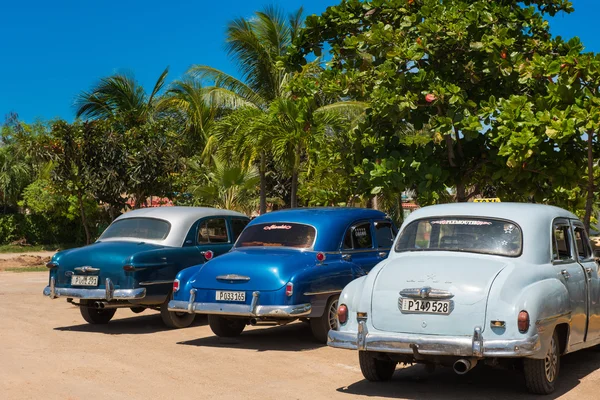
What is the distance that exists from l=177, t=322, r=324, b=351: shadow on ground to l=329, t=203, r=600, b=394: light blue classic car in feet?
8.76

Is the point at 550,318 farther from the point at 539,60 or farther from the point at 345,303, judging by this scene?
the point at 539,60

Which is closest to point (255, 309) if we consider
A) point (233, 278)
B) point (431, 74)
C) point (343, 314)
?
point (233, 278)

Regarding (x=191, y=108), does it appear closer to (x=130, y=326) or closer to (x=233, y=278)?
(x=130, y=326)

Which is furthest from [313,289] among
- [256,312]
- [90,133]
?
[90,133]

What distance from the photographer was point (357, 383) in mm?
8586

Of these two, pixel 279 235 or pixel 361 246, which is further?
pixel 361 246

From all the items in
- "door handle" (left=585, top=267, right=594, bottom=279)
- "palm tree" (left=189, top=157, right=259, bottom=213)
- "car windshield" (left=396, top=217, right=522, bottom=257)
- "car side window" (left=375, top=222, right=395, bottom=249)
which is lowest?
"door handle" (left=585, top=267, right=594, bottom=279)

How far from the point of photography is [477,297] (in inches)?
296

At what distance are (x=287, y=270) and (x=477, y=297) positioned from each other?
3541mm

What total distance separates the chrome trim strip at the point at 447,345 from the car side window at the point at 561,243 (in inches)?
60.4

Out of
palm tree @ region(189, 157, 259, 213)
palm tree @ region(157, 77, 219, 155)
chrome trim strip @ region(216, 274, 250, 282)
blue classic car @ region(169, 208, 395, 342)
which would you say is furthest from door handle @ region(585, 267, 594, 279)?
palm tree @ region(157, 77, 219, 155)

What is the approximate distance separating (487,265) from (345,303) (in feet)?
4.49

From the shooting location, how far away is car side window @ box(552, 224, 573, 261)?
8.73 m

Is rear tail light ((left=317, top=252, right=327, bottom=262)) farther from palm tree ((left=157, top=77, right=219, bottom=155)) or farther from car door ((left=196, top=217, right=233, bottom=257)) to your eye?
palm tree ((left=157, top=77, right=219, bottom=155))
